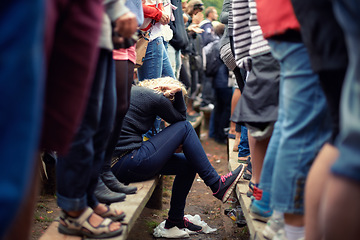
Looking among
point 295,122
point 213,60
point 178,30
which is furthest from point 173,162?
point 213,60

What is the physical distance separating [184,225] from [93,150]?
6.62ft

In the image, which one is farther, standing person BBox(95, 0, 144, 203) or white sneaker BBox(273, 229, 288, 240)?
standing person BBox(95, 0, 144, 203)

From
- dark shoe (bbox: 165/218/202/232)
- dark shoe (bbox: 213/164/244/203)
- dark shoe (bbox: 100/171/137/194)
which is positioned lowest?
dark shoe (bbox: 165/218/202/232)

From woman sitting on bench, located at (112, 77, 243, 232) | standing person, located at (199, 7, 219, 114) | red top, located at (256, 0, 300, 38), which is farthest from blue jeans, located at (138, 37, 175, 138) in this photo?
standing person, located at (199, 7, 219, 114)

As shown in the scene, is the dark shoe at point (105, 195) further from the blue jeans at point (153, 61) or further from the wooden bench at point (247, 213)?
the blue jeans at point (153, 61)

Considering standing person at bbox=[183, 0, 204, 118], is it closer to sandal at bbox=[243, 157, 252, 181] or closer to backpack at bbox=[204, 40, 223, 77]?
backpack at bbox=[204, 40, 223, 77]

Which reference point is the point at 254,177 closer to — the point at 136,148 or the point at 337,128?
the point at 136,148

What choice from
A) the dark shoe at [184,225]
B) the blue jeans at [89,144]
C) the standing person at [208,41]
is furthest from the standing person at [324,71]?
the standing person at [208,41]

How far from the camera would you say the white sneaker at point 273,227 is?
2.24 meters

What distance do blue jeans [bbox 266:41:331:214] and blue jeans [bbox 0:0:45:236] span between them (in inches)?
47.9

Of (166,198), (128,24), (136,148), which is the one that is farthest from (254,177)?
(166,198)

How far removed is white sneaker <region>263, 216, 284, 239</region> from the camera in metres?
2.24

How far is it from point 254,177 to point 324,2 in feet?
5.01

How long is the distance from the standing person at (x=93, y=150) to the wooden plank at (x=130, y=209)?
→ 0.04 m
